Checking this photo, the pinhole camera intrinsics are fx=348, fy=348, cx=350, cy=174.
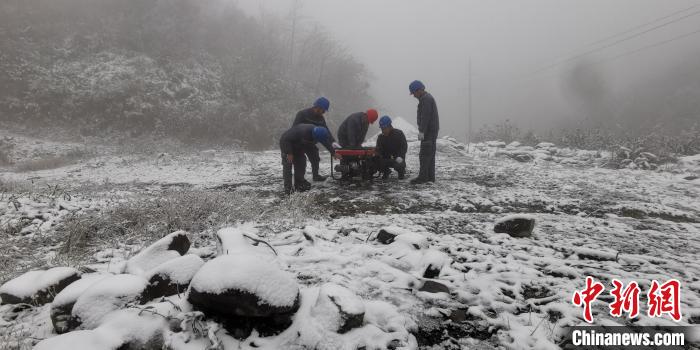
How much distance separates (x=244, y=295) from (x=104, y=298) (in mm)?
893

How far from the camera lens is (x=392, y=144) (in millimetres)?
8039

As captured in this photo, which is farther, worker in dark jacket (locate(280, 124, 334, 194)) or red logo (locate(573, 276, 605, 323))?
worker in dark jacket (locate(280, 124, 334, 194))

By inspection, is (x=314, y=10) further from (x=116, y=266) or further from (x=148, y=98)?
(x=116, y=266)

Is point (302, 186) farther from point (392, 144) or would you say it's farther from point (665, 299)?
point (665, 299)

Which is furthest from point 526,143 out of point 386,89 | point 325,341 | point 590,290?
point 386,89

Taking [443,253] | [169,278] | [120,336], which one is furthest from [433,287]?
[120,336]

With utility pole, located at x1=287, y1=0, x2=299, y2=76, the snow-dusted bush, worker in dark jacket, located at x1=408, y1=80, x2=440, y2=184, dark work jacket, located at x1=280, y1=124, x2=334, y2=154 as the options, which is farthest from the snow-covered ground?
utility pole, located at x1=287, y1=0, x2=299, y2=76

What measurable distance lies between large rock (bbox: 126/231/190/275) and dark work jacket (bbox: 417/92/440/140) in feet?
17.6

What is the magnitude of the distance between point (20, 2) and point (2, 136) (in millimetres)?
9944

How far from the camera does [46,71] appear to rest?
16297mm

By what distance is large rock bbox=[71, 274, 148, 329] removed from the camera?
2123 millimetres

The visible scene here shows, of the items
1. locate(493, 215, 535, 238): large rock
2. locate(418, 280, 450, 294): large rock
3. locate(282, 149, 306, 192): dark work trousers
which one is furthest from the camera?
locate(282, 149, 306, 192): dark work trousers

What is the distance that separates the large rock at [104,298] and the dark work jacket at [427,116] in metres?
6.10

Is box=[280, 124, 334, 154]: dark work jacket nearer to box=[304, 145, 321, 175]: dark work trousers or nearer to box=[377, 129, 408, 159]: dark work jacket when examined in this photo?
box=[304, 145, 321, 175]: dark work trousers
